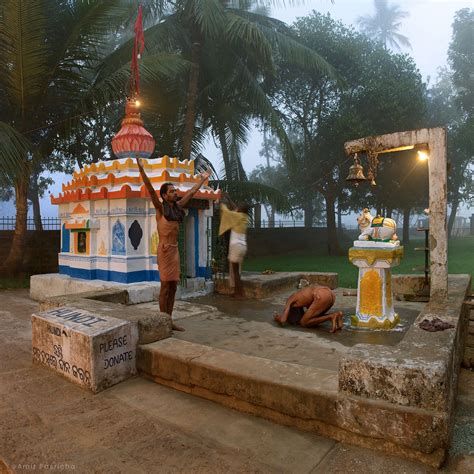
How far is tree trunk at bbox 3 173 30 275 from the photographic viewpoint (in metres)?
12.1

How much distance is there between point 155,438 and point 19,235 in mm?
11265

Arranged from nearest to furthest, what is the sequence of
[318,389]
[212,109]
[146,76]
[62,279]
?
1. [318,389]
2. [62,279]
3. [146,76]
4. [212,109]

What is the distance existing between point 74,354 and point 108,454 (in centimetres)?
150

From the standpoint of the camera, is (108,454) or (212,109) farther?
(212,109)

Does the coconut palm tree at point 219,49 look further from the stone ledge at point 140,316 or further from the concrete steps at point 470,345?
the concrete steps at point 470,345

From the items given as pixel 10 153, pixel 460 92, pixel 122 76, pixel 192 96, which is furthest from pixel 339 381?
pixel 460 92

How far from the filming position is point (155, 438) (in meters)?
2.88

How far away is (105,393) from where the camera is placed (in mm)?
3732

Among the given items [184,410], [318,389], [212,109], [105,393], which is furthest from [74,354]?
[212,109]

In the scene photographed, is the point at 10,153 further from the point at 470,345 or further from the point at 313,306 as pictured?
the point at 470,345

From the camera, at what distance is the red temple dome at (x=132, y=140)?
8.96 m

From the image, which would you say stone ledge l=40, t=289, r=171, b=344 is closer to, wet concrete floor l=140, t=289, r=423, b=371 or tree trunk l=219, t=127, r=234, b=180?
wet concrete floor l=140, t=289, r=423, b=371

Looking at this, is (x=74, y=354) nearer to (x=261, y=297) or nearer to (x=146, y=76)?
(x=261, y=297)

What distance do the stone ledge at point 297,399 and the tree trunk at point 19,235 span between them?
9851mm
